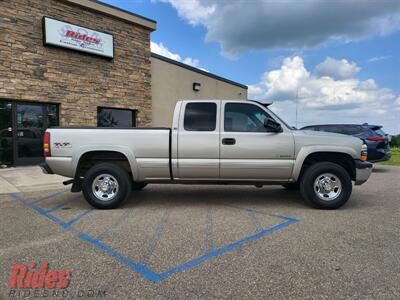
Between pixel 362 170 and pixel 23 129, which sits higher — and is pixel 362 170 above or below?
below

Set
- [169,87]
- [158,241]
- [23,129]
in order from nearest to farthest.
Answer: [158,241] → [23,129] → [169,87]

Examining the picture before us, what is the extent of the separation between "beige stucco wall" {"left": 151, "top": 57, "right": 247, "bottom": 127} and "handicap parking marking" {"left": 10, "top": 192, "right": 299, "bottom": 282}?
436 inches

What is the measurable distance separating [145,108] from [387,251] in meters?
13.2

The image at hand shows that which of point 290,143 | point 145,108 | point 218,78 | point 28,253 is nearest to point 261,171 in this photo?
point 290,143

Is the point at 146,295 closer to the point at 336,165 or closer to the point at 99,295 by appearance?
the point at 99,295

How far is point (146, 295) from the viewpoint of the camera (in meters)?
2.59

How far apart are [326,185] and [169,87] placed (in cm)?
1268

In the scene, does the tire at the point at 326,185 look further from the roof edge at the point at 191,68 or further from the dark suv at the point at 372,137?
the roof edge at the point at 191,68

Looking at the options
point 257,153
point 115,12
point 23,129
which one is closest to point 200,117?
point 257,153

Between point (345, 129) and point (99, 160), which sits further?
point (345, 129)

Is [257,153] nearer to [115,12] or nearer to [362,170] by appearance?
[362,170]

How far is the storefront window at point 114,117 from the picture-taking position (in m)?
13.7

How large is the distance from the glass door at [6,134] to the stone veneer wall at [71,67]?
0.43 m

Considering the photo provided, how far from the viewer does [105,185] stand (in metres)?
5.44
